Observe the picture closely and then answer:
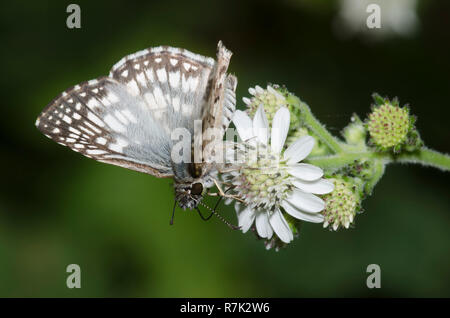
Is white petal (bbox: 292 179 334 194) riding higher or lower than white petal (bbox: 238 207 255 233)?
higher

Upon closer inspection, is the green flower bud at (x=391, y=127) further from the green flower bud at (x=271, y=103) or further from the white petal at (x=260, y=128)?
the white petal at (x=260, y=128)

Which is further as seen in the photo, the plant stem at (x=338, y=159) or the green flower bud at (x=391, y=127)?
the plant stem at (x=338, y=159)

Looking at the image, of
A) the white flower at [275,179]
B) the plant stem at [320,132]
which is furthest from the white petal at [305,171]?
the plant stem at [320,132]

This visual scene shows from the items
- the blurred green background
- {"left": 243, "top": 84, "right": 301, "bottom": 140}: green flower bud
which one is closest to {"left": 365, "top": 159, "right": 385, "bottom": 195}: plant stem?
{"left": 243, "top": 84, "right": 301, "bottom": 140}: green flower bud

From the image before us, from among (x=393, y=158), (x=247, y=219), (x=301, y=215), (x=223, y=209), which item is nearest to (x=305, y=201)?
(x=301, y=215)

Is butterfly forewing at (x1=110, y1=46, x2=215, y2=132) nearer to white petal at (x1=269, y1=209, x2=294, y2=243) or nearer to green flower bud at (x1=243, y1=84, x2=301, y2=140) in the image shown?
green flower bud at (x1=243, y1=84, x2=301, y2=140)

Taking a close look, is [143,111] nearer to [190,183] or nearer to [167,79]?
[167,79]
